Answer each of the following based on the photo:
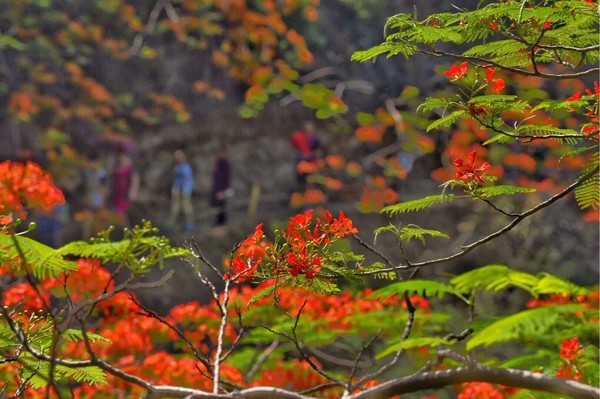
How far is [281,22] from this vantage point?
31.8 ft

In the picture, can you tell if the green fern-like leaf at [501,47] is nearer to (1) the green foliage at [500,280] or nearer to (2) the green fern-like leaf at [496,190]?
(2) the green fern-like leaf at [496,190]

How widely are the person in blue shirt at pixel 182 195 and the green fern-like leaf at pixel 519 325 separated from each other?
580 cm

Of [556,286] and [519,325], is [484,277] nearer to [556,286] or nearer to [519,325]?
[519,325]

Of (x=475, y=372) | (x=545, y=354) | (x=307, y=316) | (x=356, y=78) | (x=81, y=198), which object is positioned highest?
(x=356, y=78)

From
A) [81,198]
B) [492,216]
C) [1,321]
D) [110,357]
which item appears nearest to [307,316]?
[110,357]

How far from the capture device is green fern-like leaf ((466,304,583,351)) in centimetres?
306

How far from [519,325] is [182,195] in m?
6.25

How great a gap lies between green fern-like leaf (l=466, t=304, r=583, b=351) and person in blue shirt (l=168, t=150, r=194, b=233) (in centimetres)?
580

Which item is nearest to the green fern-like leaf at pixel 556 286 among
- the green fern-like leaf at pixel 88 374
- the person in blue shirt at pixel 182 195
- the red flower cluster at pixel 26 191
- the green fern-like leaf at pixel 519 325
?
the green fern-like leaf at pixel 519 325

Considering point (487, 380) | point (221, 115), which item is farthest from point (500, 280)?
point (221, 115)

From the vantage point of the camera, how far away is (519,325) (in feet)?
10.3

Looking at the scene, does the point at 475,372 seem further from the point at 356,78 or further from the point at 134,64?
the point at 134,64

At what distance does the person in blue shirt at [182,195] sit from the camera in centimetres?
871

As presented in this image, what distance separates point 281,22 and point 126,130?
2.23 meters
